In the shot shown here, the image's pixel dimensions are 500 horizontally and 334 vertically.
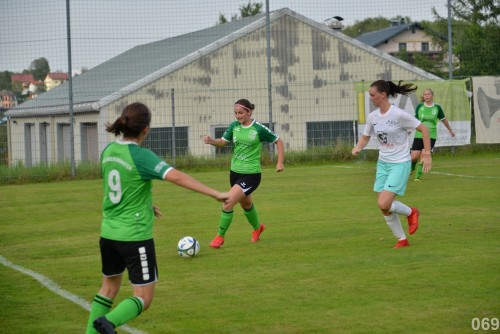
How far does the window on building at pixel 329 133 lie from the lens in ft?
90.4

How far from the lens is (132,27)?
25859 millimetres

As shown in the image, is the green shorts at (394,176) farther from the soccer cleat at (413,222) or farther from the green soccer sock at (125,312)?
the green soccer sock at (125,312)

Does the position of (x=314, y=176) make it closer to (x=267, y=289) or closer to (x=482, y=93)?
(x=482, y=93)

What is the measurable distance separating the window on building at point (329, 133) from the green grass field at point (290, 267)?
9364mm

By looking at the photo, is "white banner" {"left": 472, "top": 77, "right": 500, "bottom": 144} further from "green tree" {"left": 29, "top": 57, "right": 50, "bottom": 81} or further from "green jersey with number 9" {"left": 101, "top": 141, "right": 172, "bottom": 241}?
"green jersey with number 9" {"left": 101, "top": 141, "right": 172, "bottom": 241}

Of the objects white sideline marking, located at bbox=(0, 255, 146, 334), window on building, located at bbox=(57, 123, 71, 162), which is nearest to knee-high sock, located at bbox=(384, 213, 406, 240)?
white sideline marking, located at bbox=(0, 255, 146, 334)

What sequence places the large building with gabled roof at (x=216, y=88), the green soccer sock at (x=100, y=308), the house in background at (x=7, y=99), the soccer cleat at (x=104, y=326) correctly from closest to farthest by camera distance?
the soccer cleat at (x=104, y=326)
the green soccer sock at (x=100, y=308)
the house in background at (x=7, y=99)
the large building with gabled roof at (x=216, y=88)

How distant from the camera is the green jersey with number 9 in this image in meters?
6.11

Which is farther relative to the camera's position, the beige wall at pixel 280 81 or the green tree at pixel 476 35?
the beige wall at pixel 280 81

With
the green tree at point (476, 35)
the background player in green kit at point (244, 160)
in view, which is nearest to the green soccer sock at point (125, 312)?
the background player in green kit at point (244, 160)

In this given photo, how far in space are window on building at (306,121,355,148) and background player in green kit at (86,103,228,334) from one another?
21.4 m

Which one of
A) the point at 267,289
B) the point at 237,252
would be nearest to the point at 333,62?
the point at 237,252

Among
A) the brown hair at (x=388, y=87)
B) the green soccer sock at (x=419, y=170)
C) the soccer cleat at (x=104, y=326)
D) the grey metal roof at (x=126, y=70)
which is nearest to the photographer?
the soccer cleat at (x=104, y=326)

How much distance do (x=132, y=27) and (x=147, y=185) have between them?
20257mm
